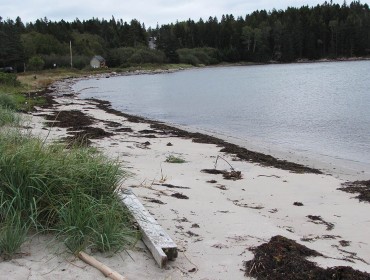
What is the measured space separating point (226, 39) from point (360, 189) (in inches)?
5557

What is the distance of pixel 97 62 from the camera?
111375mm

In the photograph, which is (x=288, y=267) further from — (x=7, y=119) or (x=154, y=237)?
(x=7, y=119)

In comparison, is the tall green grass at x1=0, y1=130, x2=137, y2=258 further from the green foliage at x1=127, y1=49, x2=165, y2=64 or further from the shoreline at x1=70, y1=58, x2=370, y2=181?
the green foliage at x1=127, y1=49, x2=165, y2=64

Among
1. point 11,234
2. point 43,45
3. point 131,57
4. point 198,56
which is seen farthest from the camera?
point 198,56

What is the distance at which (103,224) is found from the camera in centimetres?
396

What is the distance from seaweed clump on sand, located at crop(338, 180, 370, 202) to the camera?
725cm

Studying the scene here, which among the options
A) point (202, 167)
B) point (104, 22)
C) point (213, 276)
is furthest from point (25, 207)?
point (104, 22)

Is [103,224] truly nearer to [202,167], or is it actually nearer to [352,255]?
[352,255]

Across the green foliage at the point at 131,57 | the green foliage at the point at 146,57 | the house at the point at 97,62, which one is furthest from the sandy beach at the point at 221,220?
the green foliage at the point at 146,57

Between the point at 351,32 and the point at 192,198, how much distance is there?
135236 millimetres

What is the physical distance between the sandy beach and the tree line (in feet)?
335

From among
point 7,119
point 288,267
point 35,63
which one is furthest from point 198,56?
point 288,267

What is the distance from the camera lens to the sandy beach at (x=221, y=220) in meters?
3.62

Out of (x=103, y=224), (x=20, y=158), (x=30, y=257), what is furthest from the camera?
(x=20, y=158)
